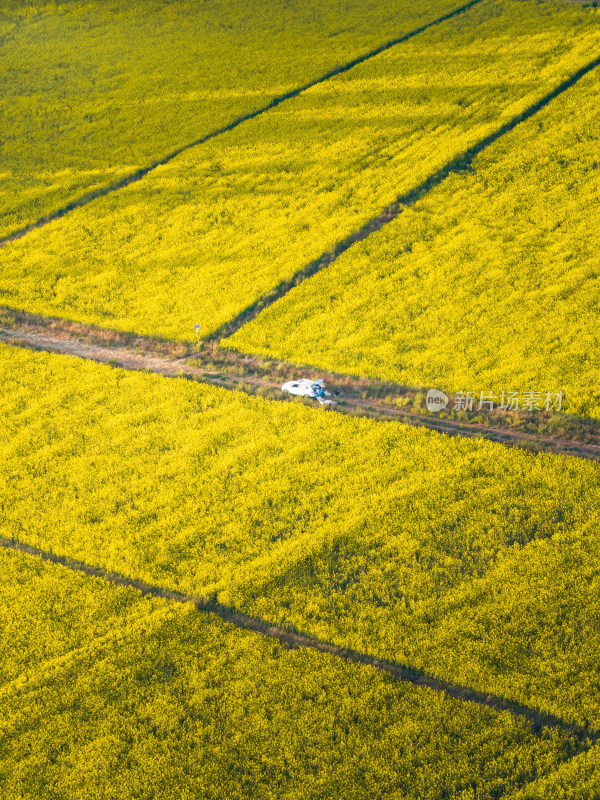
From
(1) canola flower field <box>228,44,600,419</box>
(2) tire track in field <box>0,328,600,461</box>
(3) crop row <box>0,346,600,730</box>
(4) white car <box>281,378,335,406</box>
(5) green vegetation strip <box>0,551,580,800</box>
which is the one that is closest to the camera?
(5) green vegetation strip <box>0,551,580,800</box>

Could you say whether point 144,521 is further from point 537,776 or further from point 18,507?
point 537,776

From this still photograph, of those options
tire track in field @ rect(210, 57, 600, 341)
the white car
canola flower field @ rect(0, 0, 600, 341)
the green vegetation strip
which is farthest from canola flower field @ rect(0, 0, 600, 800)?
the white car

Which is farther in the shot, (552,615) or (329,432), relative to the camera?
(329,432)

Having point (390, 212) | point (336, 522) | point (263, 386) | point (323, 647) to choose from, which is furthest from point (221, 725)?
point (390, 212)

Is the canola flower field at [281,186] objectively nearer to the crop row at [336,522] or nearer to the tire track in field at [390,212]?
the tire track in field at [390,212]

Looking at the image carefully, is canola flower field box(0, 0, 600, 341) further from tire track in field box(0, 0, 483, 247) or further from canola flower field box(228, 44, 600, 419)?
canola flower field box(228, 44, 600, 419)

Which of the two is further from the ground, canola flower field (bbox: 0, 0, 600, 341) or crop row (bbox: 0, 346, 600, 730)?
canola flower field (bbox: 0, 0, 600, 341)

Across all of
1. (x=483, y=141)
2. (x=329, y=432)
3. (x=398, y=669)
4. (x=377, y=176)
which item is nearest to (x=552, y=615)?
(x=398, y=669)
